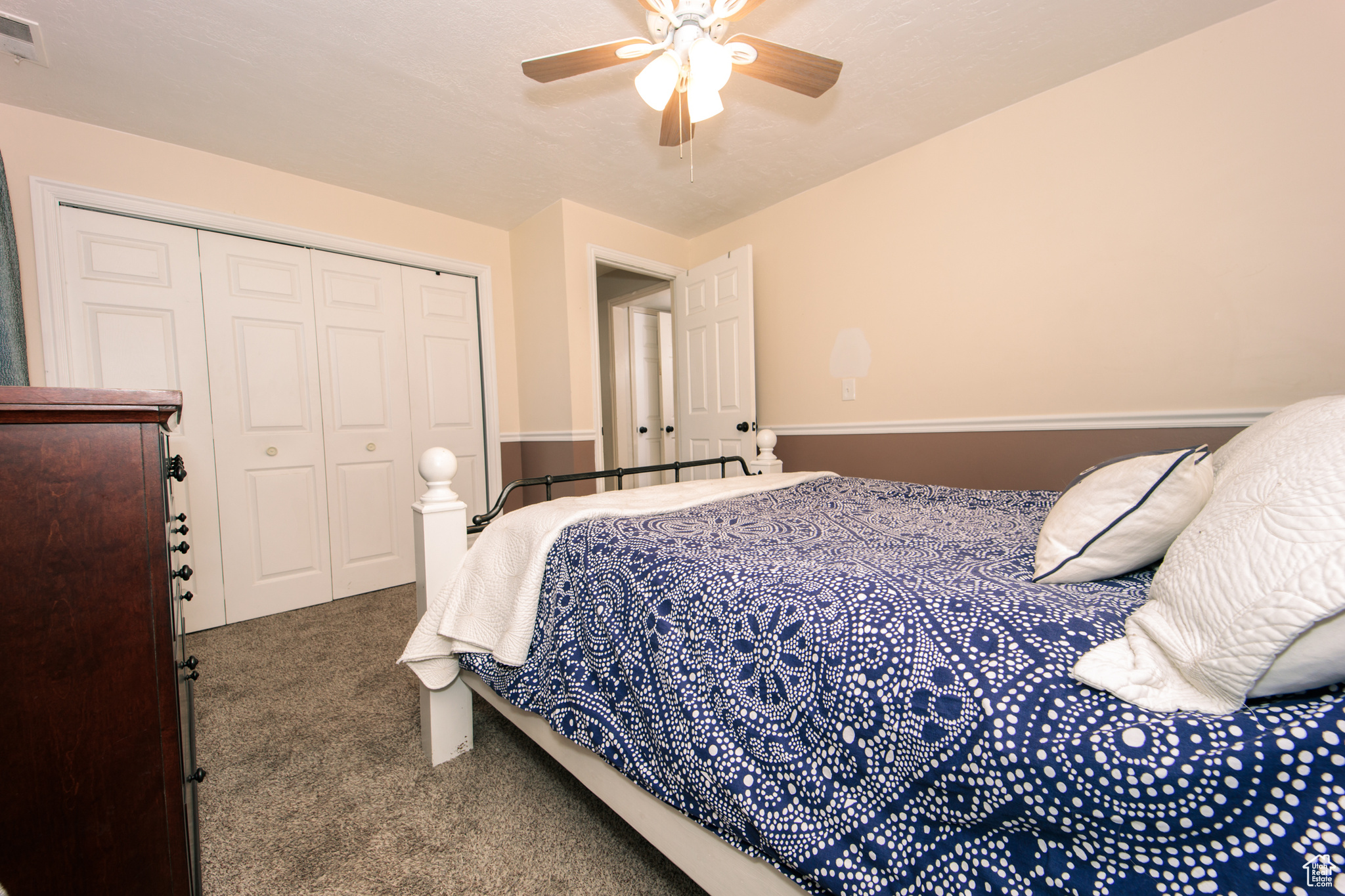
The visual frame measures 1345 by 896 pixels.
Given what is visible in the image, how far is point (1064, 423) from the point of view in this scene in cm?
234

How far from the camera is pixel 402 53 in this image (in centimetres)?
199

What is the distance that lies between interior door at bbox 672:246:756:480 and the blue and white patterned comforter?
7.55 ft

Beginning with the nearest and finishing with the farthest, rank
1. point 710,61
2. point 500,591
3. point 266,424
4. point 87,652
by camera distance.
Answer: point 87,652, point 500,591, point 710,61, point 266,424

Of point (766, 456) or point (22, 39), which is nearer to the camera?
point (22, 39)

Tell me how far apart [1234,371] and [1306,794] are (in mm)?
2283

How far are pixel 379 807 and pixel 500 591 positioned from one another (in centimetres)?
66

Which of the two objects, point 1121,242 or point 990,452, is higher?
point 1121,242

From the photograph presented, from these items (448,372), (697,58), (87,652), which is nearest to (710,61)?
(697,58)

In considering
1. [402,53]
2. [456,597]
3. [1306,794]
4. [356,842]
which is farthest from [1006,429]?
[402,53]

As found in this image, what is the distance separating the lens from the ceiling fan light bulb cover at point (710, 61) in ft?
4.93

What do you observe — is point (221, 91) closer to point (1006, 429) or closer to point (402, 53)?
point (402, 53)

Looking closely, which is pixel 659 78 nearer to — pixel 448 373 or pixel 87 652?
pixel 87 652

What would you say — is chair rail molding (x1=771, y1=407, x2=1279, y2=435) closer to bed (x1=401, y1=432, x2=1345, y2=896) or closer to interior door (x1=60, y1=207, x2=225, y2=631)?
bed (x1=401, y1=432, x2=1345, y2=896)

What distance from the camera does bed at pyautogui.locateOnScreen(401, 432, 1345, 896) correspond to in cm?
47
